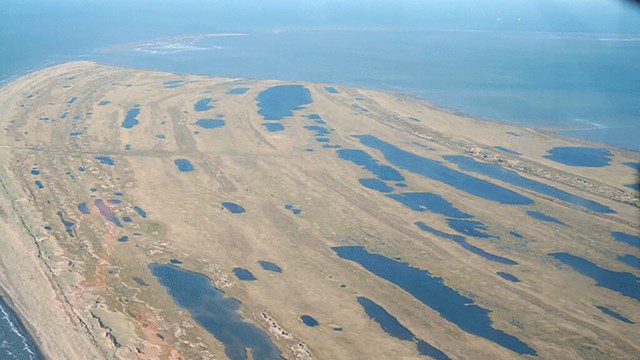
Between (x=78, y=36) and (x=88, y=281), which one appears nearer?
(x=88, y=281)

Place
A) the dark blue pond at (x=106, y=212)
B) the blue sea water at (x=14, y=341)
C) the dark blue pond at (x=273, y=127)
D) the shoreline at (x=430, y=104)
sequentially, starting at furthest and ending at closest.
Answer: the shoreline at (x=430, y=104) → the dark blue pond at (x=273, y=127) → the dark blue pond at (x=106, y=212) → the blue sea water at (x=14, y=341)

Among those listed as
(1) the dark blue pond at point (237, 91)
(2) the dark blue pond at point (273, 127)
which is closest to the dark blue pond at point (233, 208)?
(2) the dark blue pond at point (273, 127)

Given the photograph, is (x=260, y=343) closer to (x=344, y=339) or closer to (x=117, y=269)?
(x=344, y=339)

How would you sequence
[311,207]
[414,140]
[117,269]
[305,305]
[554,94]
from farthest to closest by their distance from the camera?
[554,94] < [414,140] < [311,207] < [117,269] < [305,305]

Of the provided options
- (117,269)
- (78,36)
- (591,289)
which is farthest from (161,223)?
(78,36)

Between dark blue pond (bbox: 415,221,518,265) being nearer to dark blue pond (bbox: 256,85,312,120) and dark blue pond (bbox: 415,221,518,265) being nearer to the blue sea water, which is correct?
the blue sea water

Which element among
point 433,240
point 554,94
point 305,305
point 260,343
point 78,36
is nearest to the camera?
point 260,343

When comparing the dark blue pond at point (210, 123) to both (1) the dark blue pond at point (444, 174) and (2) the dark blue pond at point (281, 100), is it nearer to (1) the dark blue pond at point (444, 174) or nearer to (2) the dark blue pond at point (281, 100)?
(2) the dark blue pond at point (281, 100)
